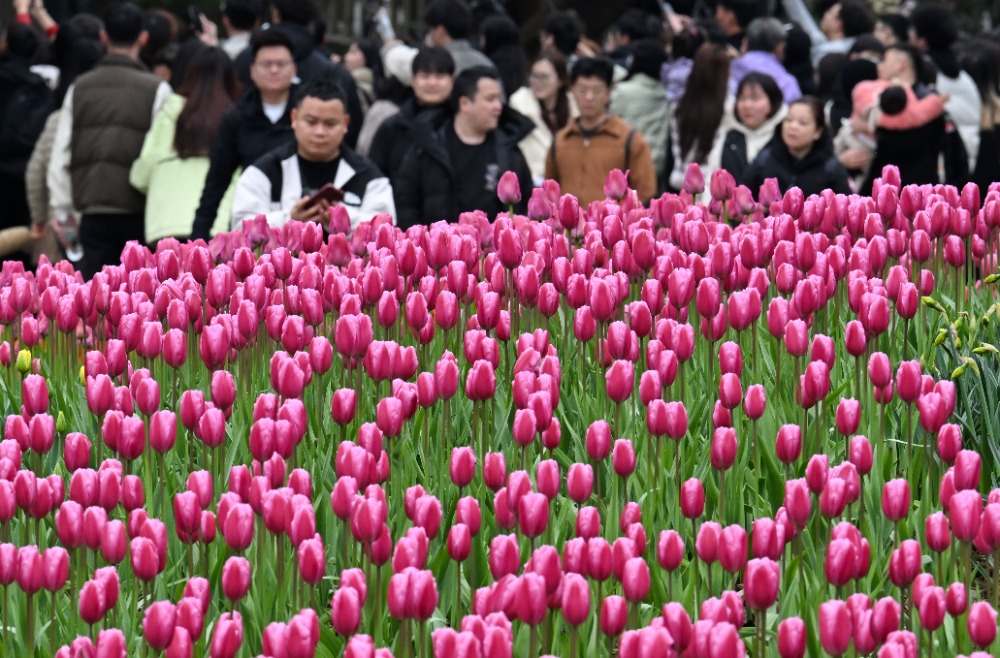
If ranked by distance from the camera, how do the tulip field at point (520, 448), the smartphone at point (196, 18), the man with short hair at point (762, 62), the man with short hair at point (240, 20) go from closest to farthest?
the tulip field at point (520, 448), the man with short hair at point (240, 20), the man with short hair at point (762, 62), the smartphone at point (196, 18)

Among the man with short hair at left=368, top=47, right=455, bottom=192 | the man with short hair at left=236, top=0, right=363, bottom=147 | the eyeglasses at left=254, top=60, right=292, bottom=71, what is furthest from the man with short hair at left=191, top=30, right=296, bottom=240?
the man with short hair at left=236, top=0, right=363, bottom=147

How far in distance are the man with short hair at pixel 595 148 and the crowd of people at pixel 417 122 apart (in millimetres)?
13

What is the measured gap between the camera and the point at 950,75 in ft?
39.6

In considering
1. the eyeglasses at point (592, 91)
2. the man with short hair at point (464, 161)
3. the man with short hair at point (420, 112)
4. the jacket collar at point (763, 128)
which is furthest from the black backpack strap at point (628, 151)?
the man with short hair at point (420, 112)

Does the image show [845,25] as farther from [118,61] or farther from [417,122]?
[118,61]

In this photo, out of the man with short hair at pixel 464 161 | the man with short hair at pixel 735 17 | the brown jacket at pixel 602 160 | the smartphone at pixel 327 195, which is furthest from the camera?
the man with short hair at pixel 735 17

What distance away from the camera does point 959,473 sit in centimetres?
372

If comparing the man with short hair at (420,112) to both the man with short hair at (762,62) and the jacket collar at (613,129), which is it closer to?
the jacket collar at (613,129)

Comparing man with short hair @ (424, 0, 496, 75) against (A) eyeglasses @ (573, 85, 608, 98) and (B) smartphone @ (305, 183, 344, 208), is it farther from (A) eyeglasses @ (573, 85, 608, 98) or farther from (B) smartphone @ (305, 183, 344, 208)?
(B) smartphone @ (305, 183, 344, 208)

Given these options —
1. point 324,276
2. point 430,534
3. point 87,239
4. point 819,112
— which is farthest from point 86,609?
point 87,239

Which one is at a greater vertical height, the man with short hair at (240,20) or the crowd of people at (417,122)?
the man with short hair at (240,20)

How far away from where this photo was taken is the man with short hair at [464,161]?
378 inches

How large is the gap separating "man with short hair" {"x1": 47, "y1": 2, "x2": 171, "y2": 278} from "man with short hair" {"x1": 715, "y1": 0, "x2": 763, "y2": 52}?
4772 mm

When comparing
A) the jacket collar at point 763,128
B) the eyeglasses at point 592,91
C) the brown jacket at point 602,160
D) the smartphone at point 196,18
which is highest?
the smartphone at point 196,18
